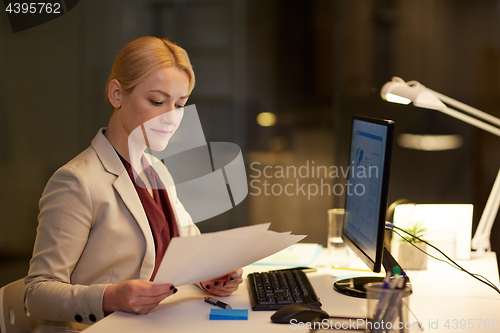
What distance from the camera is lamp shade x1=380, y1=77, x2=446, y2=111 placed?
151 centimetres

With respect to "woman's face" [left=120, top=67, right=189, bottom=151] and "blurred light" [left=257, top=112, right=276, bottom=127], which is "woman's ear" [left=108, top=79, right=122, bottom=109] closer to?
"woman's face" [left=120, top=67, right=189, bottom=151]

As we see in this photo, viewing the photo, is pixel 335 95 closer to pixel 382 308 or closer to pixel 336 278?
pixel 336 278

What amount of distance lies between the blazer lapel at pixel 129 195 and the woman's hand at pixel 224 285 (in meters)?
0.17

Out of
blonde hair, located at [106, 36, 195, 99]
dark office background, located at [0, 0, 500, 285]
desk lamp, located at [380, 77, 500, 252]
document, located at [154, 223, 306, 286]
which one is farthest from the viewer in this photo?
dark office background, located at [0, 0, 500, 285]

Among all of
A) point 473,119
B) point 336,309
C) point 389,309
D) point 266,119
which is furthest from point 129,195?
point 473,119

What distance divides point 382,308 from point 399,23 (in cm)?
151

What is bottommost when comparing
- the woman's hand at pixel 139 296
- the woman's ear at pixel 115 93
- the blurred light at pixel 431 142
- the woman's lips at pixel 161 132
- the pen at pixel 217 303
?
the pen at pixel 217 303

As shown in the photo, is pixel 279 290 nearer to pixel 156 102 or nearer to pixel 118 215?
pixel 118 215

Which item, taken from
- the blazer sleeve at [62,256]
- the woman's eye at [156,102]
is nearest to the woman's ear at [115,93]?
the woman's eye at [156,102]

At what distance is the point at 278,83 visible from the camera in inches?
79.1

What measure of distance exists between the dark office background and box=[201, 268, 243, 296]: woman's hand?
0.92m

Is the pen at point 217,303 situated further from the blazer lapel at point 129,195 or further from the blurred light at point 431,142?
the blurred light at point 431,142

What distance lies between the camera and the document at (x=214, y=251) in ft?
2.79

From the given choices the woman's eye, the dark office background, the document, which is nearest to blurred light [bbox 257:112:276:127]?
the dark office background
